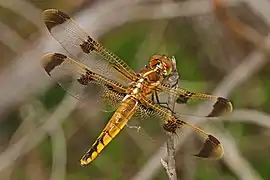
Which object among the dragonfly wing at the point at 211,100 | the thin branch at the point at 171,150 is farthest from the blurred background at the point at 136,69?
the thin branch at the point at 171,150

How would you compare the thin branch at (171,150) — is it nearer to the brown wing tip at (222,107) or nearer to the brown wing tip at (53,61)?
the brown wing tip at (222,107)

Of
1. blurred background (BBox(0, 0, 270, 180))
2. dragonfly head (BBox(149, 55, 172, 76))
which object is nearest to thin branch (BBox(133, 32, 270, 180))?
blurred background (BBox(0, 0, 270, 180))

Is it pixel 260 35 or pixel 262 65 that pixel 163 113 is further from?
pixel 262 65

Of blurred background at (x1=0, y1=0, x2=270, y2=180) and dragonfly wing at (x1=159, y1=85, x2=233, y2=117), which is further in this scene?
blurred background at (x1=0, y1=0, x2=270, y2=180)

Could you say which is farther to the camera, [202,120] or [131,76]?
[202,120]

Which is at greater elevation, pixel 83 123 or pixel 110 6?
pixel 110 6

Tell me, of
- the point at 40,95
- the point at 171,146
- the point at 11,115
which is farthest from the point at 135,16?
the point at 171,146

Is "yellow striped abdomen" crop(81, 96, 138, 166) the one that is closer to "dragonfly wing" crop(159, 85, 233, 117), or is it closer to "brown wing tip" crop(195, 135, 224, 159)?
"dragonfly wing" crop(159, 85, 233, 117)
